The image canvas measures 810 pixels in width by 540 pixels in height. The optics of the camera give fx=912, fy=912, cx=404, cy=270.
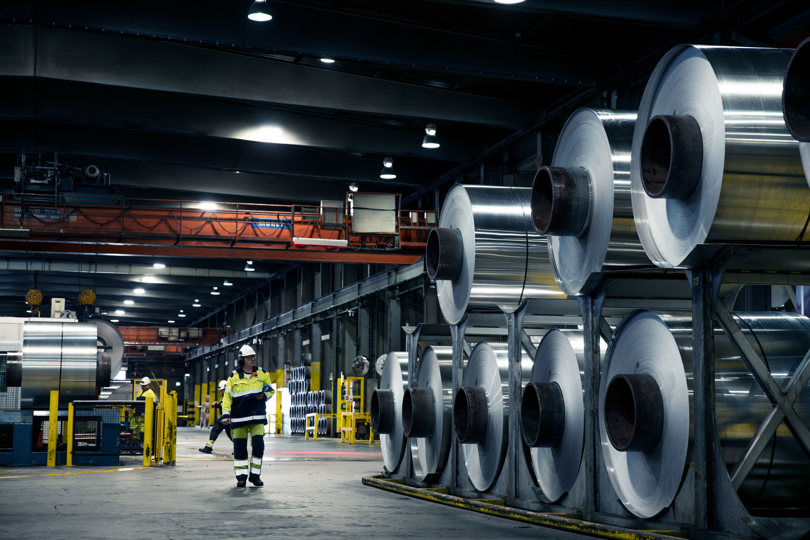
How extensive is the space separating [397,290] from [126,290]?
22087 millimetres

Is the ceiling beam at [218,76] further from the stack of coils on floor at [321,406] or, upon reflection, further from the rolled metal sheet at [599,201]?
the stack of coils on floor at [321,406]

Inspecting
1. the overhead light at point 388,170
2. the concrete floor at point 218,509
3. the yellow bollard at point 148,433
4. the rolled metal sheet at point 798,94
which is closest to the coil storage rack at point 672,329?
the rolled metal sheet at point 798,94

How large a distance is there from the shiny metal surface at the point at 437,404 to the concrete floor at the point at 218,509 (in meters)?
0.51

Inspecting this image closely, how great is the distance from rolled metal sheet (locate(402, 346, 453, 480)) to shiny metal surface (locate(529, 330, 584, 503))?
6.14ft

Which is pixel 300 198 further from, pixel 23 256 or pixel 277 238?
pixel 23 256

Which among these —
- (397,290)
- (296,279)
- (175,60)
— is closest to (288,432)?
(296,279)

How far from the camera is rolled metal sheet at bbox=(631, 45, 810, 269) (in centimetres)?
500

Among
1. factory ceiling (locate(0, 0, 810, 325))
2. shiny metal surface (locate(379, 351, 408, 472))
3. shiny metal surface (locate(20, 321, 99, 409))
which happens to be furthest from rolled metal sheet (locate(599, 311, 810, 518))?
shiny metal surface (locate(20, 321, 99, 409))

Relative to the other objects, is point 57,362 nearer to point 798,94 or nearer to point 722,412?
point 722,412

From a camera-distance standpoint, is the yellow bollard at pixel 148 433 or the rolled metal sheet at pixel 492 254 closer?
the rolled metal sheet at pixel 492 254

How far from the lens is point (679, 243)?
5426mm

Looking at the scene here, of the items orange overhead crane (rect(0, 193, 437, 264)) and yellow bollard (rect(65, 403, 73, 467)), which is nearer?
yellow bollard (rect(65, 403, 73, 467))

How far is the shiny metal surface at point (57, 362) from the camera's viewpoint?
49.5ft

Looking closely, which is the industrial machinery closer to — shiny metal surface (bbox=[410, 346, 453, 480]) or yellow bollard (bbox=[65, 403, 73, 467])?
yellow bollard (bbox=[65, 403, 73, 467])
